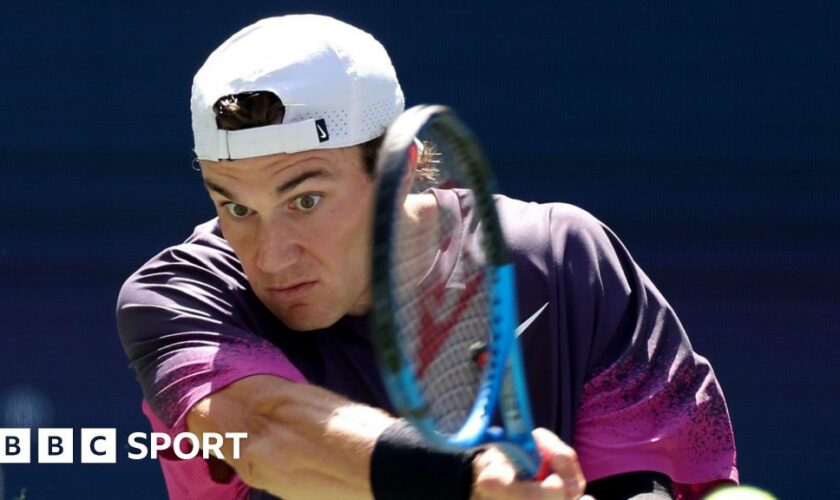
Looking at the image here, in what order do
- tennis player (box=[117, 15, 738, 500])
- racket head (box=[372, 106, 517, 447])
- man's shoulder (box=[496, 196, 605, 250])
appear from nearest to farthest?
1. racket head (box=[372, 106, 517, 447])
2. tennis player (box=[117, 15, 738, 500])
3. man's shoulder (box=[496, 196, 605, 250])

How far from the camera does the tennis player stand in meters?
2.19

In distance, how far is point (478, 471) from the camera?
1941 millimetres

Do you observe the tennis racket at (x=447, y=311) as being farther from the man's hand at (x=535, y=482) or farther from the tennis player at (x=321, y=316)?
the tennis player at (x=321, y=316)

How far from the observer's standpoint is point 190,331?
2.32 m

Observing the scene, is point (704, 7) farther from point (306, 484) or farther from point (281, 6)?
point (306, 484)

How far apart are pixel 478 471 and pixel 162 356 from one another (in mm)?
591

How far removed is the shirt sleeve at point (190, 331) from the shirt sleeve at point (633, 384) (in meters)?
0.47

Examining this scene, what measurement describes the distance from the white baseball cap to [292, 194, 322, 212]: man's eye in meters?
0.07

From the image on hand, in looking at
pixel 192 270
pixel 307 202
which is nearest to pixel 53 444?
pixel 192 270

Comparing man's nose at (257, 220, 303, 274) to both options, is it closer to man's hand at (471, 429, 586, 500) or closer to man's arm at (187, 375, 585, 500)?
man's arm at (187, 375, 585, 500)

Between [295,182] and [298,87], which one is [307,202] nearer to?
[295,182]

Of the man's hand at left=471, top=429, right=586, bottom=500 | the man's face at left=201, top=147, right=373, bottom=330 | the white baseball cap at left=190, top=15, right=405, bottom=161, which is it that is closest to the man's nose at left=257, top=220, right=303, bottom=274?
the man's face at left=201, top=147, right=373, bottom=330

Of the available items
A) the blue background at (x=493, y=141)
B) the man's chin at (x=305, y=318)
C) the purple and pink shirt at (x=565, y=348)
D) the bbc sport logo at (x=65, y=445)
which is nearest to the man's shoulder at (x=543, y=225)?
the purple and pink shirt at (x=565, y=348)

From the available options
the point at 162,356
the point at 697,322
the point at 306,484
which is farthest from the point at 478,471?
the point at 697,322
